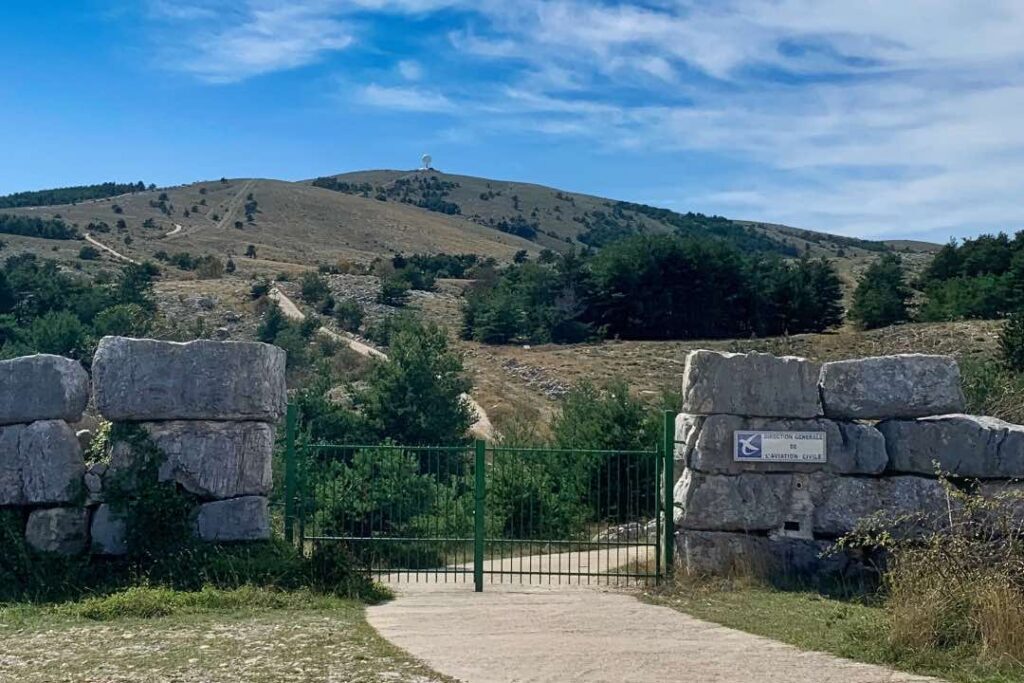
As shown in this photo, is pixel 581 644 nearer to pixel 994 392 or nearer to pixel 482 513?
pixel 482 513

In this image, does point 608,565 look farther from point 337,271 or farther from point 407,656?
point 337,271

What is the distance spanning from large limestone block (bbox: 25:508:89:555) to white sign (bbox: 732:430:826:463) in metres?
7.86

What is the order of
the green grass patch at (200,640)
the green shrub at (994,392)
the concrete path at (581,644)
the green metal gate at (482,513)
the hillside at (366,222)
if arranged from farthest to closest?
the hillside at (366,222), the green shrub at (994,392), the green metal gate at (482,513), the concrete path at (581,644), the green grass patch at (200,640)

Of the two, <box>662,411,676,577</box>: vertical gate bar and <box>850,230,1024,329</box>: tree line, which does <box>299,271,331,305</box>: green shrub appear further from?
<box>662,411,676,577</box>: vertical gate bar

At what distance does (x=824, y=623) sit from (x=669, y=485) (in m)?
3.07

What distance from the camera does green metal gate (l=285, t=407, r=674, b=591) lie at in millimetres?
12422

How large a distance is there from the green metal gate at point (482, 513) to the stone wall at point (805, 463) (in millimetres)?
508

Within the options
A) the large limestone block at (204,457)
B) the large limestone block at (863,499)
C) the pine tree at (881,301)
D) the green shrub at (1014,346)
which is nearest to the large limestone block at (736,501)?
the large limestone block at (863,499)

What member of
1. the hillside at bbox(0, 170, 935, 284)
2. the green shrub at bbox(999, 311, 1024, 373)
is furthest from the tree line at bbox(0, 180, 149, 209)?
the green shrub at bbox(999, 311, 1024, 373)

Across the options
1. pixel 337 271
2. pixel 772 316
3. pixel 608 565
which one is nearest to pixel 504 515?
pixel 608 565

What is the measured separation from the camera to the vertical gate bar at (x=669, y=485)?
1271cm

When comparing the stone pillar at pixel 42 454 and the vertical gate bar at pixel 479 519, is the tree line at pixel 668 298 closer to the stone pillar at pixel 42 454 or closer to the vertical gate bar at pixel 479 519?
the vertical gate bar at pixel 479 519

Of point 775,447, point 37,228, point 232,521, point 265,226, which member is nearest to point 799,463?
point 775,447

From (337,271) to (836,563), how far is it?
50761mm
